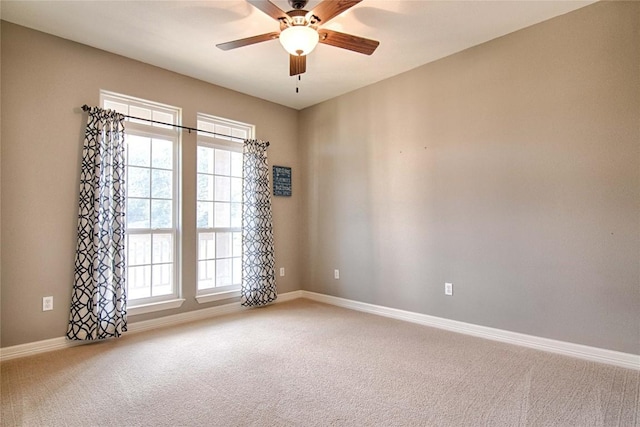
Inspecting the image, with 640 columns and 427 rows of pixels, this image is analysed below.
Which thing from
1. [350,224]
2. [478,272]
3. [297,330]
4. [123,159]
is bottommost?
[297,330]

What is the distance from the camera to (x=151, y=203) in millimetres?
3629

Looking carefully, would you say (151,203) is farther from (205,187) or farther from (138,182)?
(205,187)

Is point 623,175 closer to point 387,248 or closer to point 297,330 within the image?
point 387,248

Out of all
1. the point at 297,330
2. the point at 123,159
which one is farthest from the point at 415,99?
the point at 123,159

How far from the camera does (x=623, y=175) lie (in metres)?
2.52

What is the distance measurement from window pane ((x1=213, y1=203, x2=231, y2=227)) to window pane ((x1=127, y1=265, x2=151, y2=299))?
968mm

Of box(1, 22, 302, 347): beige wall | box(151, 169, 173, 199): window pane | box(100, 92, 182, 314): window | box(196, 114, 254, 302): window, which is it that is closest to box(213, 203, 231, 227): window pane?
box(196, 114, 254, 302): window

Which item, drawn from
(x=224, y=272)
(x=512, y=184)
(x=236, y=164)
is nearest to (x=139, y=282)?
(x=224, y=272)

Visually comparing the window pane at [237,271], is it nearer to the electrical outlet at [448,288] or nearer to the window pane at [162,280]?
the window pane at [162,280]

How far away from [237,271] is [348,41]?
3.11 metres

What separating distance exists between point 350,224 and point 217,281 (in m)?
1.87

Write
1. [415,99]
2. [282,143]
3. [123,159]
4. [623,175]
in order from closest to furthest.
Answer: [623,175]
[123,159]
[415,99]
[282,143]

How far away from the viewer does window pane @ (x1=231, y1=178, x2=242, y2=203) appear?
4398 millimetres

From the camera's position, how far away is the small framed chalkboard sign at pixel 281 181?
4.77 m
